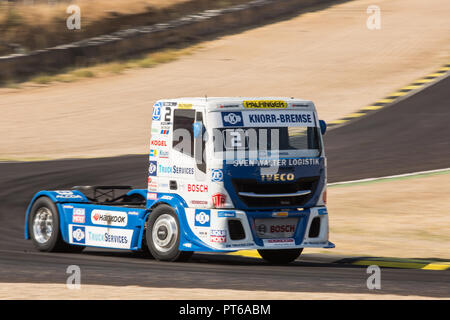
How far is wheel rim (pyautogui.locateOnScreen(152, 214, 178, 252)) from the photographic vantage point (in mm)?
Result: 12836

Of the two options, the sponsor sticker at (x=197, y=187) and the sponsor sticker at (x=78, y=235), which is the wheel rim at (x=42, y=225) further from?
the sponsor sticker at (x=197, y=187)

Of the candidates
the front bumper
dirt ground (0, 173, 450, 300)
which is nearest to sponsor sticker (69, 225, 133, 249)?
the front bumper

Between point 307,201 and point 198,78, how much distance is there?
72.4ft

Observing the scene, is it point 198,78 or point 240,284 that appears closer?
point 240,284

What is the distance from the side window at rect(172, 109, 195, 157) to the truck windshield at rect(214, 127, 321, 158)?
410 millimetres

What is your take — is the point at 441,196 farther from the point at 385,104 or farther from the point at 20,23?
the point at 20,23

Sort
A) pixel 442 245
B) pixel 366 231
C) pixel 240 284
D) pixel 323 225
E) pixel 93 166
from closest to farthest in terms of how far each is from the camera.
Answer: pixel 240 284 → pixel 323 225 → pixel 442 245 → pixel 366 231 → pixel 93 166

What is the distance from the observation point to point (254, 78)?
115ft

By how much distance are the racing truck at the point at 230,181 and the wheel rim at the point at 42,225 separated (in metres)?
1.52

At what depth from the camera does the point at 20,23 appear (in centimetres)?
3650

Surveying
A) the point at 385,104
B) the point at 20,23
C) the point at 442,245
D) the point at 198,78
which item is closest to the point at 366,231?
the point at 442,245

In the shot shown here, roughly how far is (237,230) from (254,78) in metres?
22.8

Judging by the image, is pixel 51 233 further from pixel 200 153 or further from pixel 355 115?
pixel 355 115

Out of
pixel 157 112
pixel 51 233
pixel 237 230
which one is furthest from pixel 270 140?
pixel 51 233
